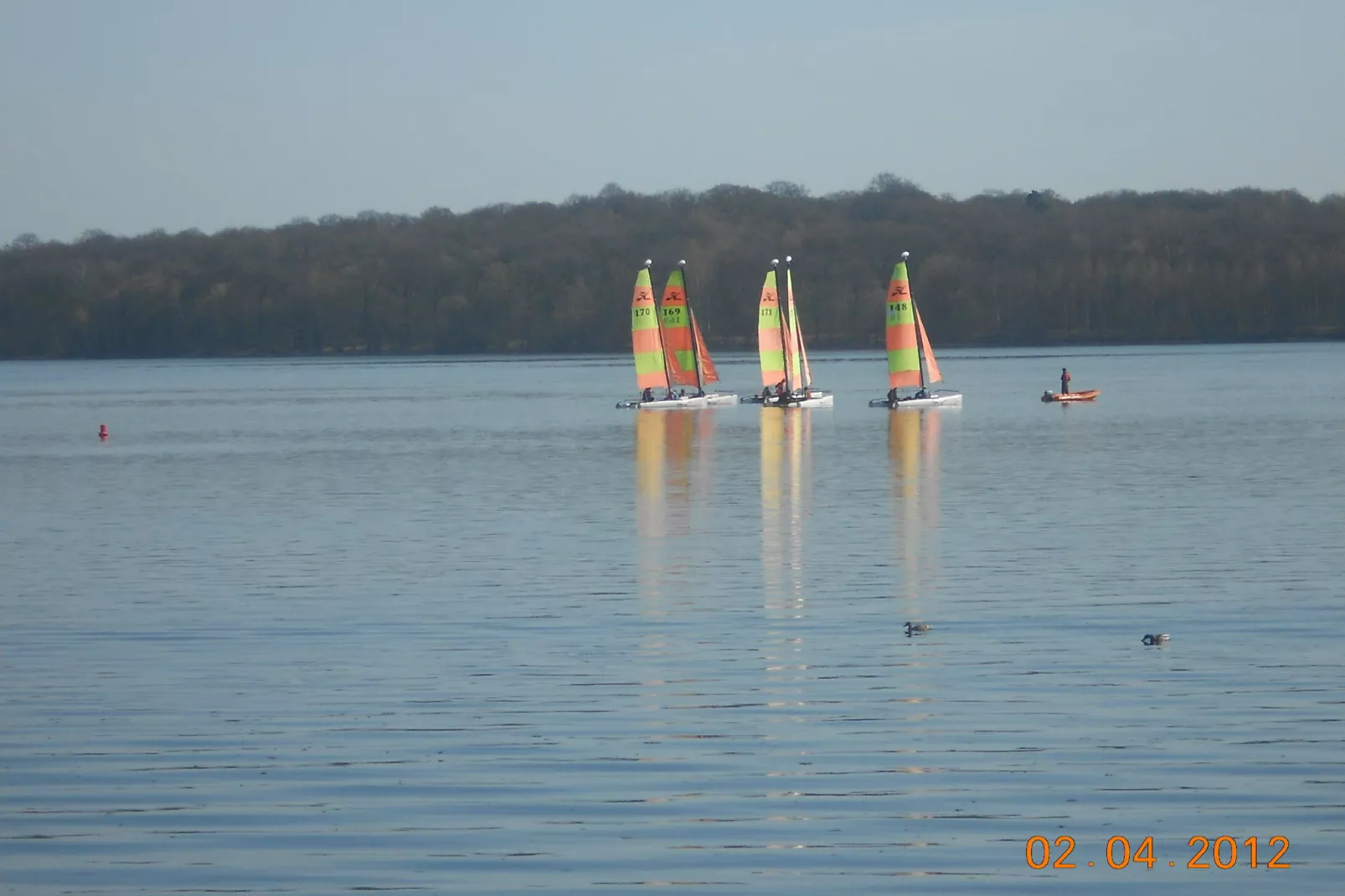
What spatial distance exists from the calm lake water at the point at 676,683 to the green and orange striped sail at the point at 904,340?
27.7 metres

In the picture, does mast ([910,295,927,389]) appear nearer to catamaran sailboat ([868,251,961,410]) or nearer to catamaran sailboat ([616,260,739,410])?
catamaran sailboat ([868,251,961,410])

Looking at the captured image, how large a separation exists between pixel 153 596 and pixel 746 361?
148 m

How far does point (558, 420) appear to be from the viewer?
7262 centimetres

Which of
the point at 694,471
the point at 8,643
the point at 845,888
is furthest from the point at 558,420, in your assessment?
the point at 845,888

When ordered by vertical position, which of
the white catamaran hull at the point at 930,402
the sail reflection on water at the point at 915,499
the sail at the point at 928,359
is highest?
the sail at the point at 928,359

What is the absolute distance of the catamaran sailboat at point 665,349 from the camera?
73875 mm

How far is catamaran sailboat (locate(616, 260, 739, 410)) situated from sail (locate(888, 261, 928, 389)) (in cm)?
652

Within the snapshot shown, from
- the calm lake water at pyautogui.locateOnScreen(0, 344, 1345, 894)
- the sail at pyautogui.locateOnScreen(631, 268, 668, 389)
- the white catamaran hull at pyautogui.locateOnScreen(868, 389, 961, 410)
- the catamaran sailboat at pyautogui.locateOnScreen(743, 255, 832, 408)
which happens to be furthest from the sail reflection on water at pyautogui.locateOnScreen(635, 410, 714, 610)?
the white catamaran hull at pyautogui.locateOnScreen(868, 389, 961, 410)

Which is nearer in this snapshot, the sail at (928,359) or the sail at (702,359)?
the sail at (928,359)

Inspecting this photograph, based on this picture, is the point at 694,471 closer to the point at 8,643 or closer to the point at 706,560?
the point at 706,560
